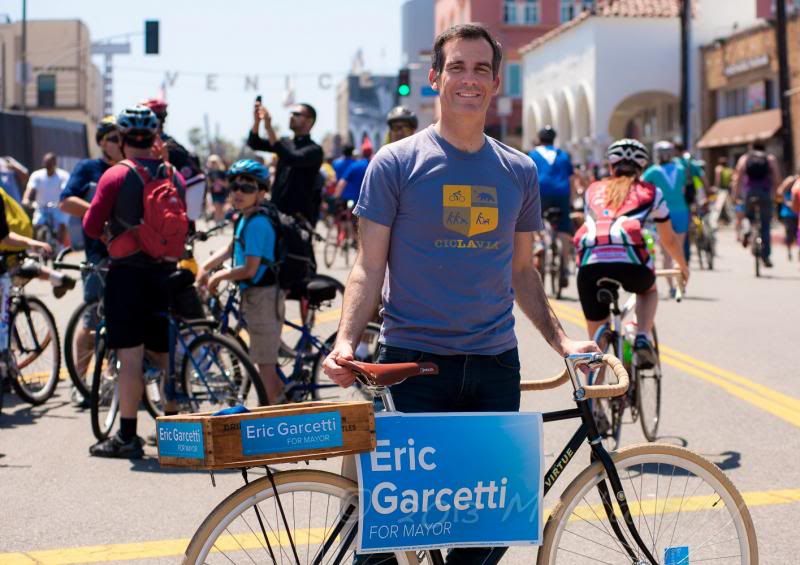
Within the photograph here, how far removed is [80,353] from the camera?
961 cm

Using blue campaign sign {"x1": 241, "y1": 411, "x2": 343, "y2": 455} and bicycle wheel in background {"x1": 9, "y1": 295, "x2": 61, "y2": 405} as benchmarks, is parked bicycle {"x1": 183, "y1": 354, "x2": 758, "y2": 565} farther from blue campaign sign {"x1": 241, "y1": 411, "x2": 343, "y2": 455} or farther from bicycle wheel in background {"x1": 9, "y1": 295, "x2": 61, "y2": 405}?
bicycle wheel in background {"x1": 9, "y1": 295, "x2": 61, "y2": 405}

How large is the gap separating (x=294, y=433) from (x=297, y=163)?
788 cm

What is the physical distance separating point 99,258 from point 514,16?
68189mm

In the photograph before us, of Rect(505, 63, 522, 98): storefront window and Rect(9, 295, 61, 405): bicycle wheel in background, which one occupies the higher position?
Rect(505, 63, 522, 98): storefront window

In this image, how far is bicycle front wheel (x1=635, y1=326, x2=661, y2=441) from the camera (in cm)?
819

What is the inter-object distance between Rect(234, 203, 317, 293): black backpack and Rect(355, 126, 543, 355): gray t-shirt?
463cm

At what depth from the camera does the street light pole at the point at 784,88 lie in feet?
116

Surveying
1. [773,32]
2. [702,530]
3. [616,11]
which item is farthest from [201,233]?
[616,11]

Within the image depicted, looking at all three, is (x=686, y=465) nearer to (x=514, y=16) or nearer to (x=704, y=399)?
(x=704, y=399)

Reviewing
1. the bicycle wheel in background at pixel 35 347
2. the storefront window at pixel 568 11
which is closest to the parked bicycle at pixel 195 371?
the bicycle wheel in background at pixel 35 347

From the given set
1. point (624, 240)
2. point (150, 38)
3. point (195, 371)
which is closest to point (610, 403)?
point (624, 240)

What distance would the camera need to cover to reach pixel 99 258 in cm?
971

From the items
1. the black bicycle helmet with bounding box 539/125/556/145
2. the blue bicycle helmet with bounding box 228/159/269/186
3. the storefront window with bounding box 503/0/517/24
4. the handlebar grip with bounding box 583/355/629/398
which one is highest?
the storefront window with bounding box 503/0/517/24

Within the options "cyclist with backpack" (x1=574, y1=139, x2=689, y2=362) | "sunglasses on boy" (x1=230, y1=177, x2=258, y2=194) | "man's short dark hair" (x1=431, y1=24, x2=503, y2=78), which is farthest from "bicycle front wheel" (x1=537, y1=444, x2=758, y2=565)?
"sunglasses on boy" (x1=230, y1=177, x2=258, y2=194)
